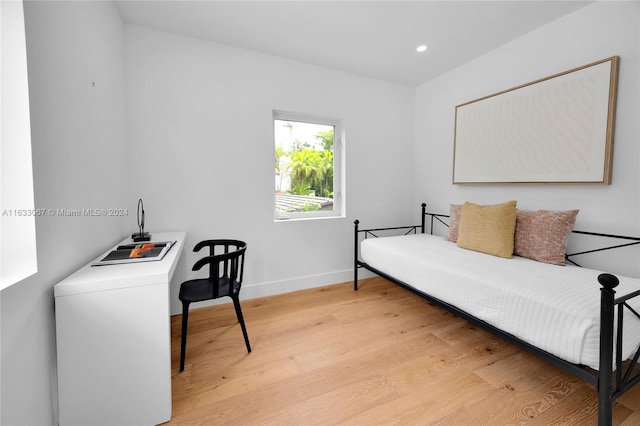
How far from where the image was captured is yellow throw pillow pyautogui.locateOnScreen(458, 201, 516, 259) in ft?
7.28

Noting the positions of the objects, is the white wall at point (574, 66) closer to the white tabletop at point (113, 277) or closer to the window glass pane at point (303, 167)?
the window glass pane at point (303, 167)

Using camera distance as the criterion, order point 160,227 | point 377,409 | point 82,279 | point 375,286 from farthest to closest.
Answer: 1. point 375,286
2. point 160,227
3. point 377,409
4. point 82,279

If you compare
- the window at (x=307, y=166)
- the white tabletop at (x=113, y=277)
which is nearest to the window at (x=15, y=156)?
the white tabletop at (x=113, y=277)

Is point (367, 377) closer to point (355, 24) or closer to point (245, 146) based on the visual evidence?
point (245, 146)

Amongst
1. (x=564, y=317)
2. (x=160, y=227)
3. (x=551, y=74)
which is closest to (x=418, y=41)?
(x=551, y=74)

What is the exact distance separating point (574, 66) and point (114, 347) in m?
3.41

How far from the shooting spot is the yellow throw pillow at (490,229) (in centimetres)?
222

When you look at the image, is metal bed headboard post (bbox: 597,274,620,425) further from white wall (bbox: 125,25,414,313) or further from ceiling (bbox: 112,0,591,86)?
white wall (bbox: 125,25,414,313)

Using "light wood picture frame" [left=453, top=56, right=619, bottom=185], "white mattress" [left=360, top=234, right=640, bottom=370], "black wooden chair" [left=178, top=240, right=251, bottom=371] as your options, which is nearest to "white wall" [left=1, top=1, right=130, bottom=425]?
"black wooden chair" [left=178, top=240, right=251, bottom=371]

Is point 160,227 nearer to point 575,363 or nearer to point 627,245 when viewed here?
point 575,363

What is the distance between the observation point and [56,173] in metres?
1.25

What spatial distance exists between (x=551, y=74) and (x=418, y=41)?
110 cm

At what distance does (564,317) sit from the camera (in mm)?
1291

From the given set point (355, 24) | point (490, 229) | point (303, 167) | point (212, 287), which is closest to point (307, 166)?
point (303, 167)
